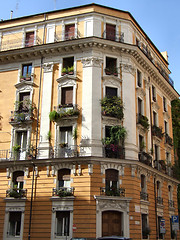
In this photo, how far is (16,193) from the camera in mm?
28312

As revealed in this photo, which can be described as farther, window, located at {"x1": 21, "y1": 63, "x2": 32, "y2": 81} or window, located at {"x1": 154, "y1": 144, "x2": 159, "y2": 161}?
window, located at {"x1": 154, "y1": 144, "x2": 159, "y2": 161}

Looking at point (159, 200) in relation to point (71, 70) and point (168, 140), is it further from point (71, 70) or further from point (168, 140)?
point (71, 70)

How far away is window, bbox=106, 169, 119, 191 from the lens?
91.0 feet

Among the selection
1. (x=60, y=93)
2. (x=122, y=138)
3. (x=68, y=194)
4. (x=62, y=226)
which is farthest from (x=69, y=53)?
(x=62, y=226)

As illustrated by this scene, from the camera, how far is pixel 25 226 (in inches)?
1075

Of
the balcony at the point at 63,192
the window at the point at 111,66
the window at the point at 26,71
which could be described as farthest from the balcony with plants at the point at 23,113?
the window at the point at 111,66

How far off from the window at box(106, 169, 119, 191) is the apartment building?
0.28 ft

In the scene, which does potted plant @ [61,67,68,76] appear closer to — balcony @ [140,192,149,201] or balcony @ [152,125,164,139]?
balcony @ [152,125,164,139]

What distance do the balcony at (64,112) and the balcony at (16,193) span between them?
6.77m

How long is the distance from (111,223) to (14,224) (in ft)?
27.3

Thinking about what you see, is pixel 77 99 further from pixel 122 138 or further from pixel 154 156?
pixel 154 156

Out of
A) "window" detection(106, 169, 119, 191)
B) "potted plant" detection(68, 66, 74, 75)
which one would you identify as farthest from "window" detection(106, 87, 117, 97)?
"window" detection(106, 169, 119, 191)

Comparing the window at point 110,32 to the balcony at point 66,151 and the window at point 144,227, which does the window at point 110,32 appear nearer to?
the balcony at point 66,151

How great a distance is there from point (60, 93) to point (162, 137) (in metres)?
13.5
